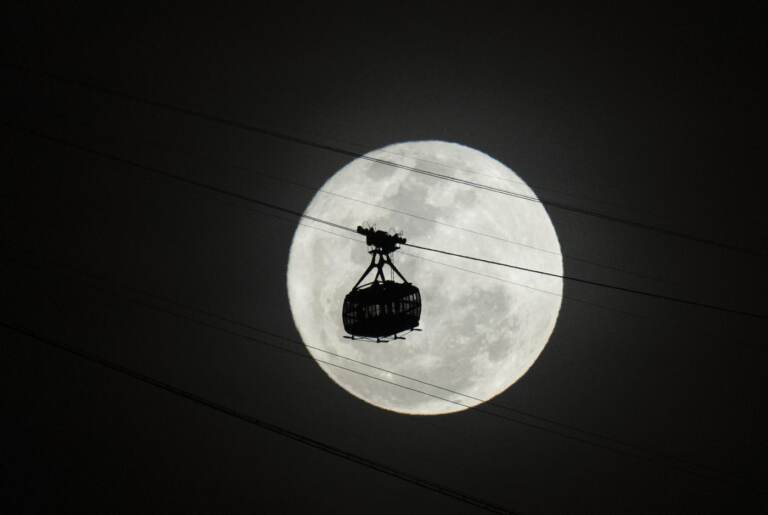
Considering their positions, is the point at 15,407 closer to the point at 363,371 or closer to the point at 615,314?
the point at 363,371

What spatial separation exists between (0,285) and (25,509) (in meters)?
7.13

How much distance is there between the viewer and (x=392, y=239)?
9812 millimetres

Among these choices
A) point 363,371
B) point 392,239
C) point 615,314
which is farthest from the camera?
point 615,314

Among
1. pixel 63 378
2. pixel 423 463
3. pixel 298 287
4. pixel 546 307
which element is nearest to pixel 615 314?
pixel 546 307

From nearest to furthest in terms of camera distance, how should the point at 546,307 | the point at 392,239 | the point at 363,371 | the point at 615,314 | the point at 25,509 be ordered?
the point at 392,239
the point at 363,371
the point at 546,307
the point at 25,509
the point at 615,314

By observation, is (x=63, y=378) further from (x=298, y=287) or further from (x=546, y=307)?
(x=546, y=307)

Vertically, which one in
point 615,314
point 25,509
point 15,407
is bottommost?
point 25,509

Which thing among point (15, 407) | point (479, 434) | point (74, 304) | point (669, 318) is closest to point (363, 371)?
point (479, 434)

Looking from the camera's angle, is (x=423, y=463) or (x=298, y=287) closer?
(x=298, y=287)

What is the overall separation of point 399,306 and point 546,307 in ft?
26.0

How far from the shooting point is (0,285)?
2252 cm

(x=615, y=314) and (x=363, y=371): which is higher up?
(x=615, y=314)

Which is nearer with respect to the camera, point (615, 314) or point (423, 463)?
point (615, 314)

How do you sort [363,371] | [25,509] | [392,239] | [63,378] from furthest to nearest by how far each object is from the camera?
[63,378], [25,509], [363,371], [392,239]
